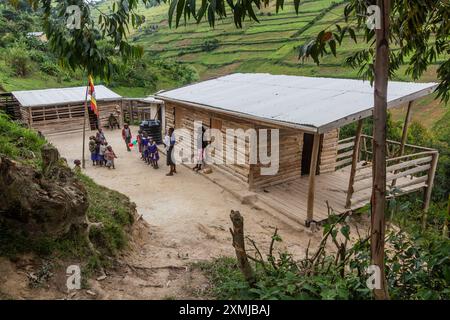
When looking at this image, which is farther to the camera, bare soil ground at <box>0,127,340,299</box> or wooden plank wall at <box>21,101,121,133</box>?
wooden plank wall at <box>21,101,121,133</box>

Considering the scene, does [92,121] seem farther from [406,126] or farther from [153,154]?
[406,126]

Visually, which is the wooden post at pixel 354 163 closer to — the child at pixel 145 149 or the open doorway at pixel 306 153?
the open doorway at pixel 306 153

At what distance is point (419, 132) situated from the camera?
1838 centimetres

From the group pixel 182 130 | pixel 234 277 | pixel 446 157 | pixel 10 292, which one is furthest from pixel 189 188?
pixel 446 157

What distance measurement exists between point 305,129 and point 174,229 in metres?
3.77

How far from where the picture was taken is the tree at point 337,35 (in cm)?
238

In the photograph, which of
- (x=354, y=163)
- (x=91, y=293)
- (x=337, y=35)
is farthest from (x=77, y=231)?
(x=354, y=163)

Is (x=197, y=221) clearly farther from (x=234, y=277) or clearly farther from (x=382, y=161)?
(x=382, y=161)

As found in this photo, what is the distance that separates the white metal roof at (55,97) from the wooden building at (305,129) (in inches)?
305

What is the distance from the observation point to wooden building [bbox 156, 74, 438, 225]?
8961 millimetres

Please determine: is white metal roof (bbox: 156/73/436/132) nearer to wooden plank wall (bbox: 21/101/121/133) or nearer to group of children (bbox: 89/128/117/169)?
group of children (bbox: 89/128/117/169)

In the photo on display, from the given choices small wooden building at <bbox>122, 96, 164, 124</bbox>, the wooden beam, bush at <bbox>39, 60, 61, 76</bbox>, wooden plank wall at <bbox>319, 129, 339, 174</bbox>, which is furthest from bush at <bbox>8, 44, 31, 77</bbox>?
the wooden beam

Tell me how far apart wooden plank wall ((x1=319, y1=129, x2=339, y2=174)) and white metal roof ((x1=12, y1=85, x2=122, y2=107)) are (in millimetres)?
13528
